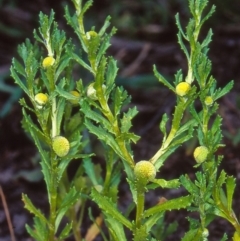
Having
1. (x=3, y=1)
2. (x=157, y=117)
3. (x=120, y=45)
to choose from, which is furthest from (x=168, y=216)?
(x=3, y=1)

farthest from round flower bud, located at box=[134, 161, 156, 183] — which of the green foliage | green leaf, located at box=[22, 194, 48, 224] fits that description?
green leaf, located at box=[22, 194, 48, 224]

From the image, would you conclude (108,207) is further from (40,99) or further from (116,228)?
(40,99)

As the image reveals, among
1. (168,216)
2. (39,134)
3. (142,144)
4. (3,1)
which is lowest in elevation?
(168,216)

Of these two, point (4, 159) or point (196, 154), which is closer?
point (196, 154)

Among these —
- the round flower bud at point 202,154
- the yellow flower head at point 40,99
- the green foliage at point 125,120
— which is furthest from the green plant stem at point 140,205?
the yellow flower head at point 40,99

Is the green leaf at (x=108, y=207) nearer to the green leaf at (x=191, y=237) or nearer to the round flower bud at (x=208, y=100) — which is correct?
the green leaf at (x=191, y=237)

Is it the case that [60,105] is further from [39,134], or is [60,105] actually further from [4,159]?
[4,159]

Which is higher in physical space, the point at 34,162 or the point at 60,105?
the point at 60,105
